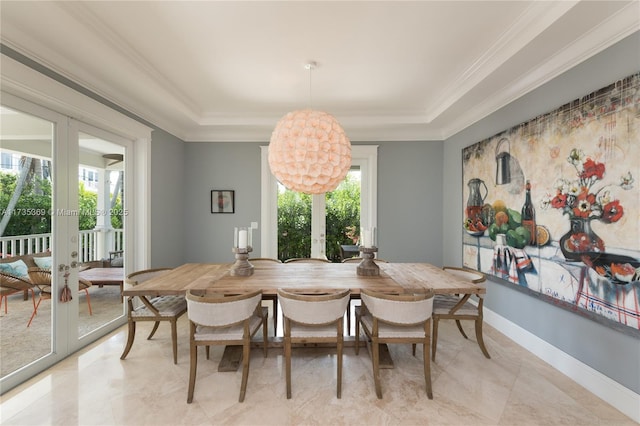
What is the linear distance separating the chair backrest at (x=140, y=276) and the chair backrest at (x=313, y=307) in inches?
55.5

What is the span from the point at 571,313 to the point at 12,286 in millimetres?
4260

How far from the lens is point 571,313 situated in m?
2.02

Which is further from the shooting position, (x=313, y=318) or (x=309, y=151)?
(x=309, y=151)

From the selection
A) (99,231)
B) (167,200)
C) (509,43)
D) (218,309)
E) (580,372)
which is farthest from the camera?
(167,200)

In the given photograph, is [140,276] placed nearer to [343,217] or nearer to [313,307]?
[313,307]

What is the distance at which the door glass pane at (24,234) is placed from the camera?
190 cm

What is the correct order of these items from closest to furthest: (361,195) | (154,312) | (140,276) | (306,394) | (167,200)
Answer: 1. (306,394)
2. (154,312)
3. (140,276)
4. (167,200)
5. (361,195)

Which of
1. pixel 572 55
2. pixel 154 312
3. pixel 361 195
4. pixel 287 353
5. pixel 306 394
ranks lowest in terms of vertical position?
pixel 306 394

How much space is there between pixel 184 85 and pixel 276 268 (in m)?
2.19

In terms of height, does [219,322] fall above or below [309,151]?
below

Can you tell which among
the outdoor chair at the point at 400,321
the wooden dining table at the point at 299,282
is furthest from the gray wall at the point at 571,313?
the outdoor chair at the point at 400,321

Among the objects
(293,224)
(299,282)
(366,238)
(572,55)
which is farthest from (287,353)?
(572,55)

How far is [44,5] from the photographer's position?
1602 mm

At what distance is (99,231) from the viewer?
8.89ft
